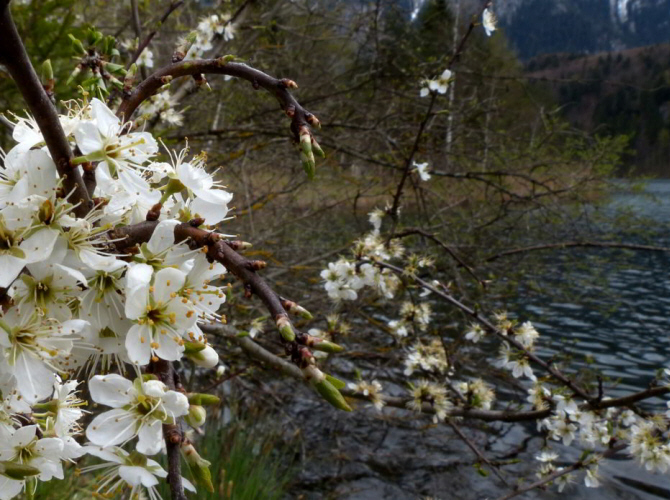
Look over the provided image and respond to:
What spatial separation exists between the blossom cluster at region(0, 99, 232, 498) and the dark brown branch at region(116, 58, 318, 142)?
0.30 ft

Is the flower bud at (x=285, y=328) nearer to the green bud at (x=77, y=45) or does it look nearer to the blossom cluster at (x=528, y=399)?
the green bud at (x=77, y=45)

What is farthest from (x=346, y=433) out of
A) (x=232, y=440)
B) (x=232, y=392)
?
(x=232, y=440)

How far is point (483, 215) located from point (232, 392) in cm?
303

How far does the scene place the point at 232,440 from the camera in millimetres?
3584

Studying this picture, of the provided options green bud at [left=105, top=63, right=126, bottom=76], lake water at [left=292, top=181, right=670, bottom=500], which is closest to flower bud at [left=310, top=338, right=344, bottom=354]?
green bud at [left=105, top=63, right=126, bottom=76]

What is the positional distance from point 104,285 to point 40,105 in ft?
0.76

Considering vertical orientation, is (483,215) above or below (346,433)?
above

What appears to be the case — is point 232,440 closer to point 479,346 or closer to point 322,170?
Result: point 322,170

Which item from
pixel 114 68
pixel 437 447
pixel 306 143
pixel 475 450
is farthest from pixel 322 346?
pixel 437 447

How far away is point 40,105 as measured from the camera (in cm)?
64

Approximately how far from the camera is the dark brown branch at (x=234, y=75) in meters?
0.78

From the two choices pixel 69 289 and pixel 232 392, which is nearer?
pixel 69 289

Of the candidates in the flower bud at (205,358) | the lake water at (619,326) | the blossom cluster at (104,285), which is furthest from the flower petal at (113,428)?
the lake water at (619,326)

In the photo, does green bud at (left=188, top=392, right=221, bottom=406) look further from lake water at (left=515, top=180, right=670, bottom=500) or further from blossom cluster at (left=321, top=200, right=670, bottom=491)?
lake water at (left=515, top=180, right=670, bottom=500)
